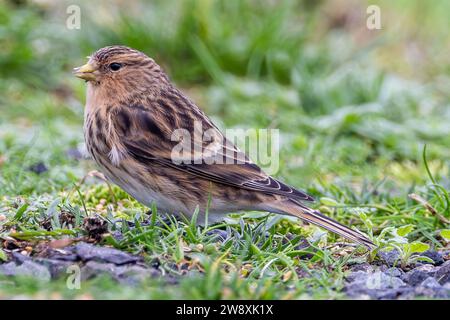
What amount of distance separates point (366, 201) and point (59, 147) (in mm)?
2760

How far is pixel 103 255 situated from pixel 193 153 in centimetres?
123

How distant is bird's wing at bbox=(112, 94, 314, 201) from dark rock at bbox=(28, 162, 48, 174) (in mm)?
1335

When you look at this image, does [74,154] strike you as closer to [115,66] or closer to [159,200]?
[115,66]

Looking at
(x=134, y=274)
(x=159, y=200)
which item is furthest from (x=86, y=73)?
(x=134, y=274)

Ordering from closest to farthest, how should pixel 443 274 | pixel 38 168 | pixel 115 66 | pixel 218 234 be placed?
pixel 443 274, pixel 218 234, pixel 115 66, pixel 38 168

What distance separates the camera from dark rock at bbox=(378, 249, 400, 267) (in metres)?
5.02

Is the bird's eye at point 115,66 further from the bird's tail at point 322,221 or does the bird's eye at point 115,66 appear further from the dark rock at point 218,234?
the bird's tail at point 322,221

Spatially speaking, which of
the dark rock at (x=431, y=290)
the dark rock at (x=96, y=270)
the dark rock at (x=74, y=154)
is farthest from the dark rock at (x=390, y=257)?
the dark rock at (x=74, y=154)

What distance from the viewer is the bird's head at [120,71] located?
574cm

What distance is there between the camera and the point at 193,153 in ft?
17.8

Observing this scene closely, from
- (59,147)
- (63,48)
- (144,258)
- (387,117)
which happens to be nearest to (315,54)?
(387,117)

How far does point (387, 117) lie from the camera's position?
8.66m

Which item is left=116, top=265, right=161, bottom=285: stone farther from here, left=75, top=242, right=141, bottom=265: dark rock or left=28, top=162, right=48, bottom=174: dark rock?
left=28, top=162, right=48, bottom=174: dark rock
